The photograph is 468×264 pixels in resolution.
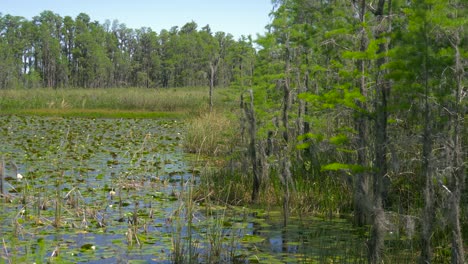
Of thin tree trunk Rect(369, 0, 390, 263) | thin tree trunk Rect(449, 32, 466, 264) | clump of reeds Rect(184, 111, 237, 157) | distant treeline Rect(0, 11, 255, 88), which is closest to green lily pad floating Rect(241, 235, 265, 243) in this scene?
thin tree trunk Rect(369, 0, 390, 263)

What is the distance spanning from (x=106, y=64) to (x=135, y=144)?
56.9m

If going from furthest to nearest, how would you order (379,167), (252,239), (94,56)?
(94,56)
(252,239)
(379,167)

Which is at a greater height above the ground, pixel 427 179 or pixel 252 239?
pixel 427 179

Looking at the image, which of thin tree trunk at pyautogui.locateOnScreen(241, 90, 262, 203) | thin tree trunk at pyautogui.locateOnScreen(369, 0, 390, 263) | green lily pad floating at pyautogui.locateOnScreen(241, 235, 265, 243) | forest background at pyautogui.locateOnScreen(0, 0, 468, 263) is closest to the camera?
forest background at pyautogui.locateOnScreen(0, 0, 468, 263)

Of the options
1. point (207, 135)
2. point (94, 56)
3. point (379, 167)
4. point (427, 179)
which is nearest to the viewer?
point (427, 179)

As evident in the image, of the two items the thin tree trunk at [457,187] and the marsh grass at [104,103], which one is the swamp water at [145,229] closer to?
the thin tree trunk at [457,187]

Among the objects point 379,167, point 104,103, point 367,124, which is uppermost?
point 104,103

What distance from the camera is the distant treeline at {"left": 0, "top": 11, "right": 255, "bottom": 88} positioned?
233ft

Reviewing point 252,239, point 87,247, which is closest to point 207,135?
point 252,239

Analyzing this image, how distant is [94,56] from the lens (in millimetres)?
70250

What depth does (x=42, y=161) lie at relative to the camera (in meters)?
13.2

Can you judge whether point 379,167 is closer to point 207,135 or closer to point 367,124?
point 367,124

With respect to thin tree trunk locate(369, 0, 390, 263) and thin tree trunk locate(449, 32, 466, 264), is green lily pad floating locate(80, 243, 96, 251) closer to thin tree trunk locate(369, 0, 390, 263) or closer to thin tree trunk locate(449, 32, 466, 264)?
thin tree trunk locate(369, 0, 390, 263)

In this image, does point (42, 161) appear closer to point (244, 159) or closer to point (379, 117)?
point (244, 159)
